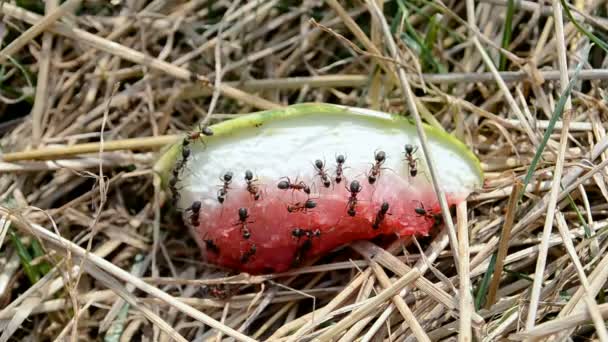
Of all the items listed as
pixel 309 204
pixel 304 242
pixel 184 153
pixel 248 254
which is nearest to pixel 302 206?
pixel 309 204

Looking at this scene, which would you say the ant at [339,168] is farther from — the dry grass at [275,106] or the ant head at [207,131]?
the ant head at [207,131]

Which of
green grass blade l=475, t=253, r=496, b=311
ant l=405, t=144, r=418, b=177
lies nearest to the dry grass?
green grass blade l=475, t=253, r=496, b=311

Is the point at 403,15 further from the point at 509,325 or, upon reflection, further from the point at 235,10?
the point at 509,325

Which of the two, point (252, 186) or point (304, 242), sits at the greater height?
point (252, 186)

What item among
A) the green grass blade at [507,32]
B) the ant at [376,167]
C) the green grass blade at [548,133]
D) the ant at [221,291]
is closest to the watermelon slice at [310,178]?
the ant at [376,167]

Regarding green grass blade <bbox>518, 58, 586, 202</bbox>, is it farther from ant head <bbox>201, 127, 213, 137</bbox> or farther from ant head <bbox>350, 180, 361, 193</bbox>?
ant head <bbox>201, 127, 213, 137</bbox>

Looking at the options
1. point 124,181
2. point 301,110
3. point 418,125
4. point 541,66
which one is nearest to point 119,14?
point 124,181

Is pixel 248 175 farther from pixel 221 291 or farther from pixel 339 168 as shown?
pixel 221 291
